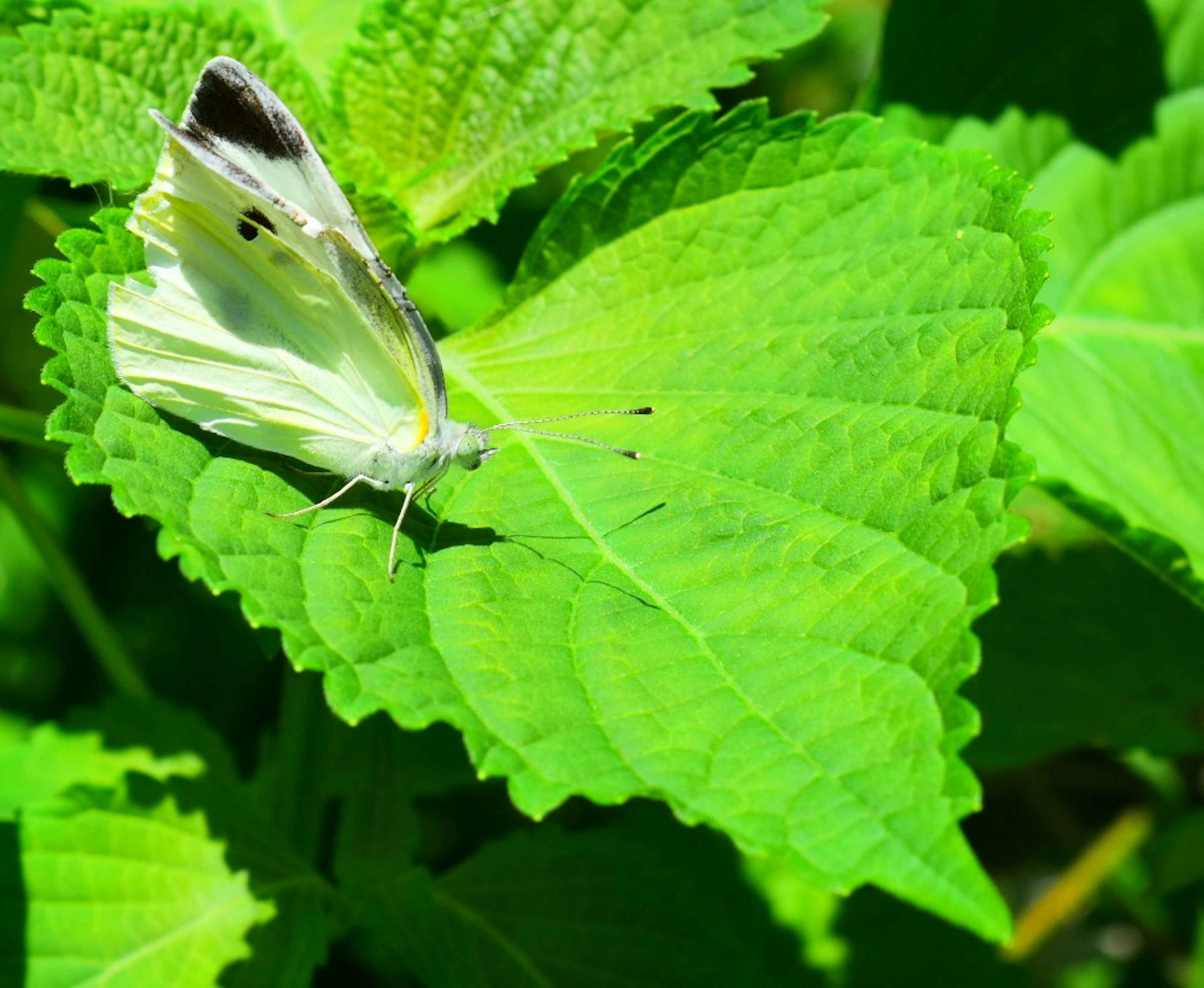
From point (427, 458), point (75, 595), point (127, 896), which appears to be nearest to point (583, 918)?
point (127, 896)

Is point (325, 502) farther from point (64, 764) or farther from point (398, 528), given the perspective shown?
point (64, 764)

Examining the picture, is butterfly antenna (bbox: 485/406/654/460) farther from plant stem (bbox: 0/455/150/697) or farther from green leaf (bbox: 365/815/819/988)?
plant stem (bbox: 0/455/150/697)

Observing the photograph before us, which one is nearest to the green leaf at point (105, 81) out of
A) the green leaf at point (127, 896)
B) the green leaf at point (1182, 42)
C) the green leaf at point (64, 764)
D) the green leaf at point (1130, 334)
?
the green leaf at point (127, 896)

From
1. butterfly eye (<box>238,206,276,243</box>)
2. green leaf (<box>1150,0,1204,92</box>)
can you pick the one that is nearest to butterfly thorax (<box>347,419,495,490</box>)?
butterfly eye (<box>238,206,276,243</box>)

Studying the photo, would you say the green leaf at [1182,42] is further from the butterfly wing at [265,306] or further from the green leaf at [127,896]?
the green leaf at [127,896]

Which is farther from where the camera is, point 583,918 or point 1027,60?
point 1027,60

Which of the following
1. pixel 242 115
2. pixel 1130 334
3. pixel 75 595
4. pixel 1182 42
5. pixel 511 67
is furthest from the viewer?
pixel 1182 42
